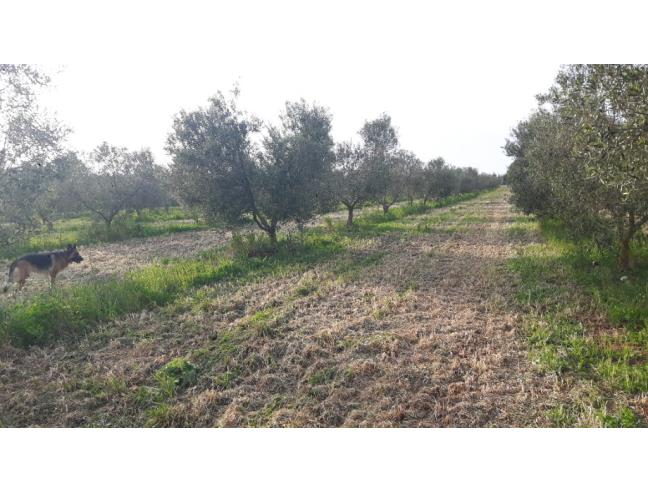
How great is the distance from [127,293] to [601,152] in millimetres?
11635

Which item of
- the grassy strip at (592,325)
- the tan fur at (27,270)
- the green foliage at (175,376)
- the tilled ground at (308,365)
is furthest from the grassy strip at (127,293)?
the grassy strip at (592,325)

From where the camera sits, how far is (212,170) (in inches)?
598

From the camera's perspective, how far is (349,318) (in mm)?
8133

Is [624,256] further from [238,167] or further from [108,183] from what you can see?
[108,183]

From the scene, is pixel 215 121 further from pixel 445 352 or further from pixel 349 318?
pixel 445 352

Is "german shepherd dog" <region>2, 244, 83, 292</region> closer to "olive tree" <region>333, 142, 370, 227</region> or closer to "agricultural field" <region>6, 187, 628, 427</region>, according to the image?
"agricultural field" <region>6, 187, 628, 427</region>

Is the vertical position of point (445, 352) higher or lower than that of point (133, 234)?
lower

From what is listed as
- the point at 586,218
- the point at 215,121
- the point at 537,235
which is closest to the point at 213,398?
the point at 586,218

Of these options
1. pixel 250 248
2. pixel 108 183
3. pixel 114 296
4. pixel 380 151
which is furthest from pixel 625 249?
pixel 108 183

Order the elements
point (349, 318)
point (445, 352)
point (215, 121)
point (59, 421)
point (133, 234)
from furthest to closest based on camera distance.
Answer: point (133, 234), point (215, 121), point (349, 318), point (445, 352), point (59, 421)

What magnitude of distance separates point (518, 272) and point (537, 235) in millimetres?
9213

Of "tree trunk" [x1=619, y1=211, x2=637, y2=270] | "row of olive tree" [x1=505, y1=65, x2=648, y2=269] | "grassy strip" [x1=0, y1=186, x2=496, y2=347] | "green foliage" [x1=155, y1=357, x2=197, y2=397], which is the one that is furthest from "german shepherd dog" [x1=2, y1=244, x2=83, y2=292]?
"tree trunk" [x1=619, y1=211, x2=637, y2=270]

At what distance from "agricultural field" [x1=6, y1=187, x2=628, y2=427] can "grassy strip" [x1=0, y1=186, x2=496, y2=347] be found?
0.26 feet

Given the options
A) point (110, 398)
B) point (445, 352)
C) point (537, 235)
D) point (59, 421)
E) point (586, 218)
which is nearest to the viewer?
point (59, 421)
